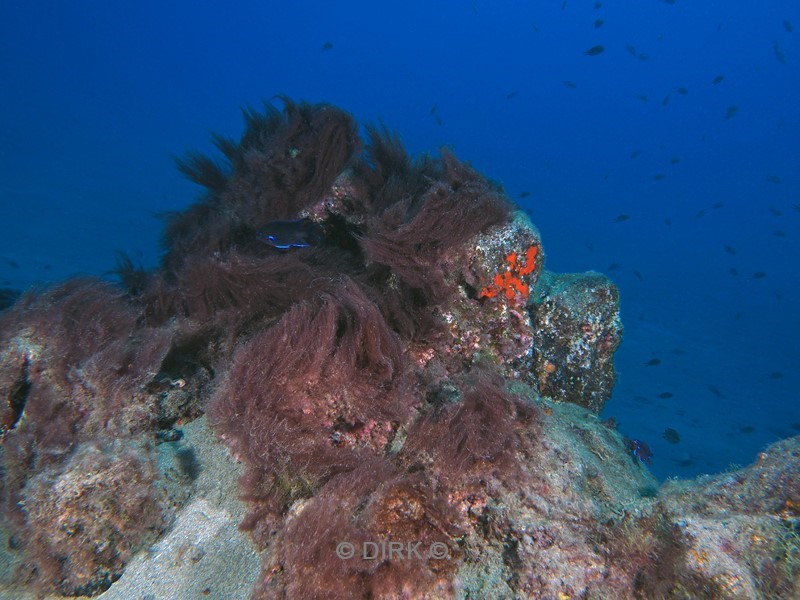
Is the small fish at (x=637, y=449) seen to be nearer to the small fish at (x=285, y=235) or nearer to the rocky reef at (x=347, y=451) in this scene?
the rocky reef at (x=347, y=451)

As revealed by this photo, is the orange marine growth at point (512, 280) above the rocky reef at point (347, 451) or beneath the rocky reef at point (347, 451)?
above

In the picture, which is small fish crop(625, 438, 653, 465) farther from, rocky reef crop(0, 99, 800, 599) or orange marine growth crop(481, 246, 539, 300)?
orange marine growth crop(481, 246, 539, 300)

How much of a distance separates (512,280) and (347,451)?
7.15 ft

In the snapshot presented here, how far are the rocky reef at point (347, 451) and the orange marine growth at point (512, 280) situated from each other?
0.02 m

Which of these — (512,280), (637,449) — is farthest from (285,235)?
(637,449)

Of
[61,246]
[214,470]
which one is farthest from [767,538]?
[61,246]

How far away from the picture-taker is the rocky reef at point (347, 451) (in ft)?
7.33

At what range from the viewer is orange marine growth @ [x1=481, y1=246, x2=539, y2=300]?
3.81m

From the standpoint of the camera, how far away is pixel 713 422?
2392cm

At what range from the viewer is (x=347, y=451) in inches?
103

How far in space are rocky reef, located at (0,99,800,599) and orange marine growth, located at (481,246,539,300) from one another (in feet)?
0.07

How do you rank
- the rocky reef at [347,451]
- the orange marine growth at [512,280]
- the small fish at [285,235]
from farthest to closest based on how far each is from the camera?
the small fish at [285,235]
the orange marine growth at [512,280]
the rocky reef at [347,451]

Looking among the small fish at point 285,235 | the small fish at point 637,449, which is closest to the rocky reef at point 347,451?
the small fish at point 285,235

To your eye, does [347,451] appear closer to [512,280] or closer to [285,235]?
[512,280]
